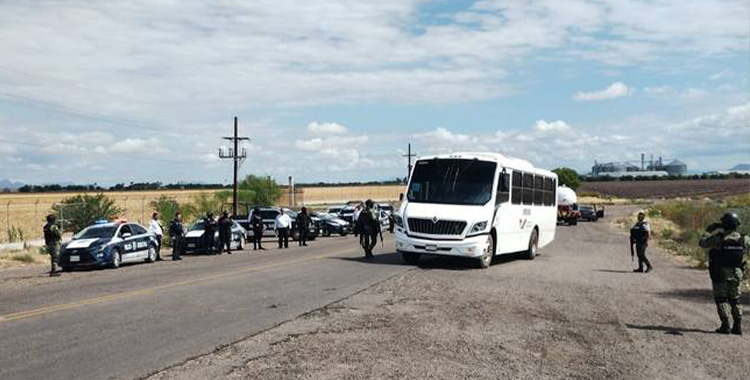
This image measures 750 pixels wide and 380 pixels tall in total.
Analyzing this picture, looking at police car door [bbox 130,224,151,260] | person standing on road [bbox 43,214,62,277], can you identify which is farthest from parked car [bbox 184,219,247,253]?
person standing on road [bbox 43,214,62,277]

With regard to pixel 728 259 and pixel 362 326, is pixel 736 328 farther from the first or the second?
pixel 362 326

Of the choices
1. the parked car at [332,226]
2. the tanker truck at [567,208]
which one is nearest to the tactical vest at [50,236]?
the parked car at [332,226]

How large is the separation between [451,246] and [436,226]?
0.66m

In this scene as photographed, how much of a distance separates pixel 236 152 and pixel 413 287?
40976 mm

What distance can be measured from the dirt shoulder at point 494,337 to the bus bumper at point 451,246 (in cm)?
219

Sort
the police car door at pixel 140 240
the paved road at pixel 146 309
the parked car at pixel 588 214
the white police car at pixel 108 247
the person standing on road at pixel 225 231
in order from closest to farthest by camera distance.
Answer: the paved road at pixel 146 309 < the white police car at pixel 108 247 < the police car door at pixel 140 240 < the person standing on road at pixel 225 231 < the parked car at pixel 588 214

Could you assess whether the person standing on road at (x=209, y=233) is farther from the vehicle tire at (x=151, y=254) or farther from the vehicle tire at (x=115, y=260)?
the vehicle tire at (x=115, y=260)

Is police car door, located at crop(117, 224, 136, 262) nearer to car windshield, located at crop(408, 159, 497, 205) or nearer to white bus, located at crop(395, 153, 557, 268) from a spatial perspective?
white bus, located at crop(395, 153, 557, 268)

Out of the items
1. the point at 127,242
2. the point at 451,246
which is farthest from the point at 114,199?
the point at 451,246

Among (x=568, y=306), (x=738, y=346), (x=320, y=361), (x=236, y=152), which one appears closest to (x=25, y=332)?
(x=320, y=361)

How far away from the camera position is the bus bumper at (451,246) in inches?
811

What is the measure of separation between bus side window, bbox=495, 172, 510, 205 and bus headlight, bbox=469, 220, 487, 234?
3.06ft

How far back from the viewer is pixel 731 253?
11672mm

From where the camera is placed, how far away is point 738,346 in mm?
11258
